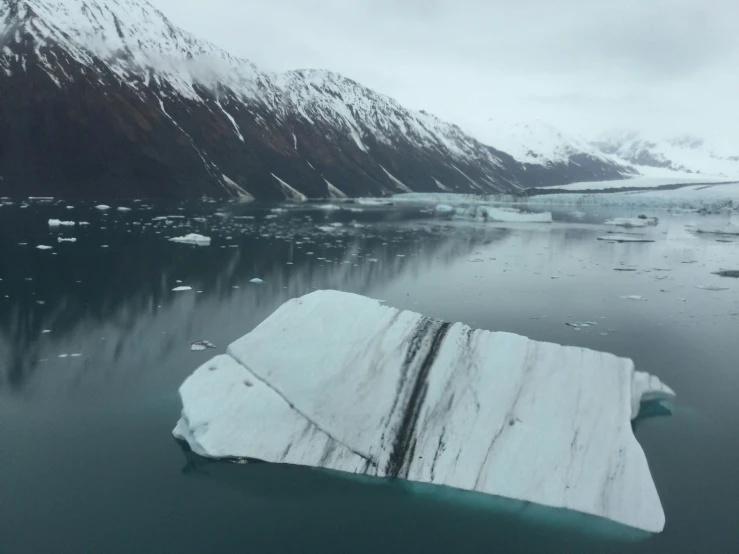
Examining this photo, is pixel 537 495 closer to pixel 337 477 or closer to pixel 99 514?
pixel 337 477

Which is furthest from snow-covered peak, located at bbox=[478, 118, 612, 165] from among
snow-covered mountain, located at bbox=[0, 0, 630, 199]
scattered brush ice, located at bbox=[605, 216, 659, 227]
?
scattered brush ice, located at bbox=[605, 216, 659, 227]

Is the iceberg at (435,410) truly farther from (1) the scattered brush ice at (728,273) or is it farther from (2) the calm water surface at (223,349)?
(1) the scattered brush ice at (728,273)

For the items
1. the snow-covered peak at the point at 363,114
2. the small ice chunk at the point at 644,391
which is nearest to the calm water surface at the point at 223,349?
the small ice chunk at the point at 644,391

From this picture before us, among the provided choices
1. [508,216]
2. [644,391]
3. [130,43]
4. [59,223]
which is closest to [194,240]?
[59,223]

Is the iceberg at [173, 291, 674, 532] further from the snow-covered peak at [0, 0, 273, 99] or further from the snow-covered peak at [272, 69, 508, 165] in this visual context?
the snow-covered peak at [272, 69, 508, 165]

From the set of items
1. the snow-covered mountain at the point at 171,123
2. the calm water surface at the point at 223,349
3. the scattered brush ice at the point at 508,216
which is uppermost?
the snow-covered mountain at the point at 171,123

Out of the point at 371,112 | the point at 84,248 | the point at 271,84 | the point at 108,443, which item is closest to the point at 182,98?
the point at 271,84

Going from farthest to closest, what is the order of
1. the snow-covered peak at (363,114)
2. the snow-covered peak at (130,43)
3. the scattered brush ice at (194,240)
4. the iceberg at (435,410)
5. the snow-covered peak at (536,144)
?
the snow-covered peak at (536,144)
the snow-covered peak at (363,114)
the snow-covered peak at (130,43)
the scattered brush ice at (194,240)
the iceberg at (435,410)
